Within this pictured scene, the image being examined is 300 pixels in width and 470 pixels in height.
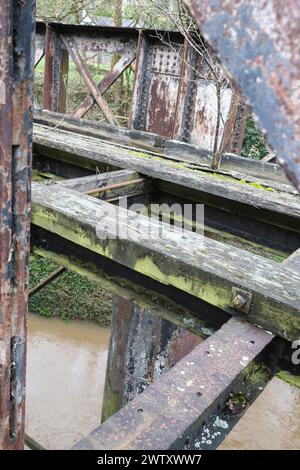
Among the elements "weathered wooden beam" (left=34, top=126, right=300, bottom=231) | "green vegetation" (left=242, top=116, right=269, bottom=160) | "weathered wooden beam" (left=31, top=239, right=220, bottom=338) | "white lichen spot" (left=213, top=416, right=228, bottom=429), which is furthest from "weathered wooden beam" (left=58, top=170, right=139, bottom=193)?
"green vegetation" (left=242, top=116, right=269, bottom=160)

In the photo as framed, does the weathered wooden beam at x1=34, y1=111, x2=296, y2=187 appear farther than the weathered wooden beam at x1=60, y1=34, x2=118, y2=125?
No

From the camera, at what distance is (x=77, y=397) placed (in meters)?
8.20

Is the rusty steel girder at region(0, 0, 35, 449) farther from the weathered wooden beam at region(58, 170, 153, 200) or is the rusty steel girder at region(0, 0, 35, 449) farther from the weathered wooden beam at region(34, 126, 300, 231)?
the weathered wooden beam at region(34, 126, 300, 231)

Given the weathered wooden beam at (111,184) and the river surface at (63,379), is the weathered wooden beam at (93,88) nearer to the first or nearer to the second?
the weathered wooden beam at (111,184)

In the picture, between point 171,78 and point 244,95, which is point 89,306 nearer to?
point 171,78

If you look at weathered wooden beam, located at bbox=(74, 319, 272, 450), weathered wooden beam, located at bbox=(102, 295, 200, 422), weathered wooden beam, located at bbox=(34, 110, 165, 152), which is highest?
weathered wooden beam, located at bbox=(34, 110, 165, 152)

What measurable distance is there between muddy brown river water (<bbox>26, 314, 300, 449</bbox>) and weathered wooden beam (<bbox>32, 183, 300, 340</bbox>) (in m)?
5.57

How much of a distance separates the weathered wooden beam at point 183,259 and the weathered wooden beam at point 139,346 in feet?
6.16

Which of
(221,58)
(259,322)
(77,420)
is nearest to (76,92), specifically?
(77,420)

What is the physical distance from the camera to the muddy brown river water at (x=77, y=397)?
7469 millimetres

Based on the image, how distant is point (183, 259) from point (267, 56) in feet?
5.50

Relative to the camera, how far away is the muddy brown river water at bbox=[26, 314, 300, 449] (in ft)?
24.5

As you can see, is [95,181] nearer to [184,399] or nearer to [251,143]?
[184,399]

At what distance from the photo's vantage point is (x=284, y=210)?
3.29m
